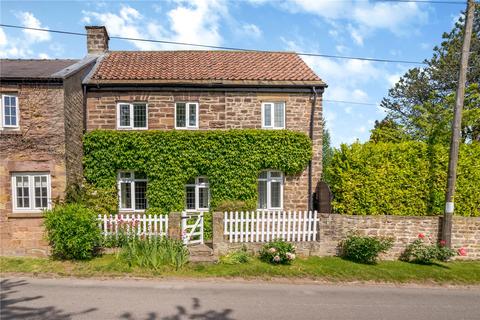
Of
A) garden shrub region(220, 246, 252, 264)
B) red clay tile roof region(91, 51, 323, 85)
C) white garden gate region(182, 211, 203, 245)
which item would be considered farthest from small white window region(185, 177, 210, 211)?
red clay tile roof region(91, 51, 323, 85)

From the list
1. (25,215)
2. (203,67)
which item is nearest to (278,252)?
(25,215)

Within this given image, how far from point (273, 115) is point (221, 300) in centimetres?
889

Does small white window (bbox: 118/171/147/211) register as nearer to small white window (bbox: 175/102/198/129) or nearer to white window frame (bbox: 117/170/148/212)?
white window frame (bbox: 117/170/148/212)

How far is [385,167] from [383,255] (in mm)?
3405

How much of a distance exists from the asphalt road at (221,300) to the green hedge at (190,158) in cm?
513

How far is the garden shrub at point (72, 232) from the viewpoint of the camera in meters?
8.74

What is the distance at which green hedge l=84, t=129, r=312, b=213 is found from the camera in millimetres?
12023

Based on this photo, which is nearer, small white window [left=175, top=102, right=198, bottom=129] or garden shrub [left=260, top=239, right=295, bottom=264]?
garden shrub [left=260, top=239, right=295, bottom=264]

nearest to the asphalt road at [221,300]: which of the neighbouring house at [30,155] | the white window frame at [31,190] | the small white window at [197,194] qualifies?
the neighbouring house at [30,155]

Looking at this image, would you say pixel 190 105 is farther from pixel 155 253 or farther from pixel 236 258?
pixel 236 258

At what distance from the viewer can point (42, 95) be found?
1030cm

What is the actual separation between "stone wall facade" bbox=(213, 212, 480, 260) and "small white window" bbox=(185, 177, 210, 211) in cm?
521

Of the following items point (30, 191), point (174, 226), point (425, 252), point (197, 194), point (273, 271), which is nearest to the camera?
point (273, 271)

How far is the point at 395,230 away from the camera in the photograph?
32.8ft
